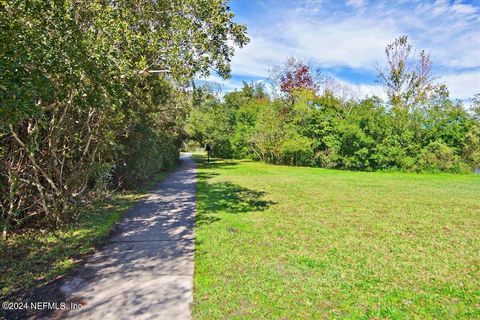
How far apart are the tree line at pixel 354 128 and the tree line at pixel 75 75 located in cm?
333

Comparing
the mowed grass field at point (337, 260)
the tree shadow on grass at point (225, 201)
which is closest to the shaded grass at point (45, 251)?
the mowed grass field at point (337, 260)

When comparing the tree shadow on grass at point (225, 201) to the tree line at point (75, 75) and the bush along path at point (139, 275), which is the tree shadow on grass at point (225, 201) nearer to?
the bush along path at point (139, 275)

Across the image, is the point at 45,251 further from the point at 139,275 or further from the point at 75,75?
the point at 75,75

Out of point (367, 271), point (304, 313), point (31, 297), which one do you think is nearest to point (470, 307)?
point (367, 271)

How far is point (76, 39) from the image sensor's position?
4.28m

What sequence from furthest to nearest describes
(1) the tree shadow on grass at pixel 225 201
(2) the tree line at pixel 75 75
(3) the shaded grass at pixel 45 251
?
(1) the tree shadow on grass at pixel 225 201 → (3) the shaded grass at pixel 45 251 → (2) the tree line at pixel 75 75

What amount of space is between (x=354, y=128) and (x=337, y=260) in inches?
646

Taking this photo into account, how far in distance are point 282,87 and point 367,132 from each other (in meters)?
11.2

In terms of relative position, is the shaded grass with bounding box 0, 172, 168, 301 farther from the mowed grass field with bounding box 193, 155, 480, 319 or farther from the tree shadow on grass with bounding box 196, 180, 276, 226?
the tree shadow on grass with bounding box 196, 180, 276, 226

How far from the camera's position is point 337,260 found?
4473mm

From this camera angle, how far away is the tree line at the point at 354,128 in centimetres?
1759

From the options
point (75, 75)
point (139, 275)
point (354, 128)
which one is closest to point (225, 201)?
point (139, 275)

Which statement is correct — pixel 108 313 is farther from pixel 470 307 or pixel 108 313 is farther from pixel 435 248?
pixel 435 248

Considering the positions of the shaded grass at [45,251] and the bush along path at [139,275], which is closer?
the bush along path at [139,275]
